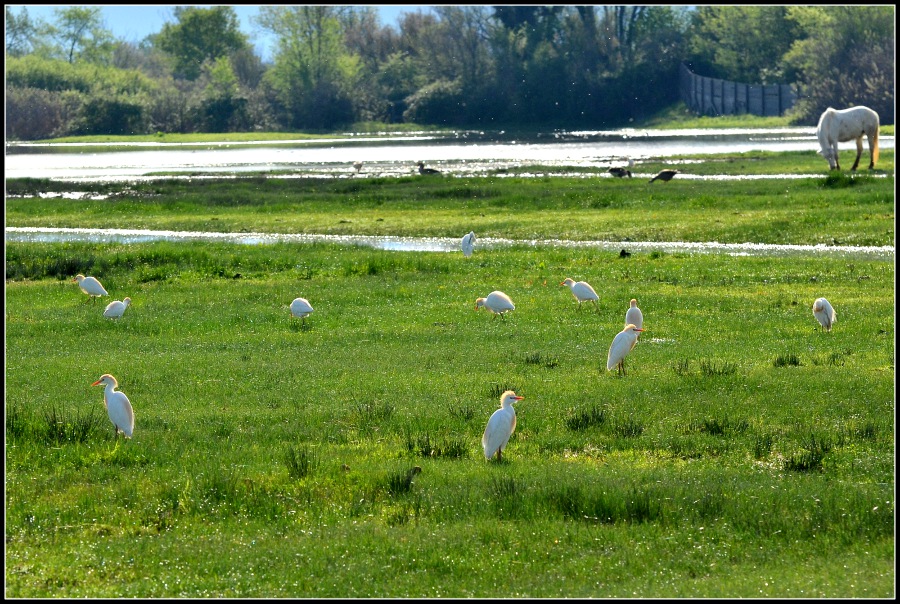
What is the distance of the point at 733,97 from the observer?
420 ft

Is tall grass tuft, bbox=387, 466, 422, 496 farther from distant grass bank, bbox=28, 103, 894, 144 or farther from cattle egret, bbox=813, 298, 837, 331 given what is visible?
distant grass bank, bbox=28, 103, 894, 144

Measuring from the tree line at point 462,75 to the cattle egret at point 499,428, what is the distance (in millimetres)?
112210

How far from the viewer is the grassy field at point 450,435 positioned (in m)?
8.89

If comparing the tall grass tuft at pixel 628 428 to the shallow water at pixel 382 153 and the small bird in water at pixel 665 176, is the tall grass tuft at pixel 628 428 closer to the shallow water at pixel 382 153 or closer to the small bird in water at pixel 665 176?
the small bird in water at pixel 665 176

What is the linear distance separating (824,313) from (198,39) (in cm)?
16673

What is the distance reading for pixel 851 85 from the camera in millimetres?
103562

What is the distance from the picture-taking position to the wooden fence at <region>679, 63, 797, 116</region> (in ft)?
404

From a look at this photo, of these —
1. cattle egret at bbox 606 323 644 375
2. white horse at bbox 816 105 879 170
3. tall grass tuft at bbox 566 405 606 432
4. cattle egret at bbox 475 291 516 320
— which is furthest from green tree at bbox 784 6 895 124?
tall grass tuft at bbox 566 405 606 432

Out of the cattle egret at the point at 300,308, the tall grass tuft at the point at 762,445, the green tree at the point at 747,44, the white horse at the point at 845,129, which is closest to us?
the tall grass tuft at the point at 762,445

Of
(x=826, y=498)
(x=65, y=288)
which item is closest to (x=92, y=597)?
(x=826, y=498)

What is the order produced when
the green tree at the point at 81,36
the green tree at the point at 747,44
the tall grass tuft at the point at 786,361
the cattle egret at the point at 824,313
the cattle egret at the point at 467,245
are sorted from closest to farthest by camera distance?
the tall grass tuft at the point at 786,361 → the cattle egret at the point at 824,313 → the cattle egret at the point at 467,245 → the green tree at the point at 747,44 → the green tree at the point at 81,36

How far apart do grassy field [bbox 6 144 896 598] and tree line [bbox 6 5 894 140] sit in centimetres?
10159

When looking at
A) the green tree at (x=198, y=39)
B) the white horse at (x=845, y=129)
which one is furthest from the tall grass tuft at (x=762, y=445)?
the green tree at (x=198, y=39)

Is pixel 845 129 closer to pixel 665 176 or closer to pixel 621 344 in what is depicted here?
pixel 665 176
